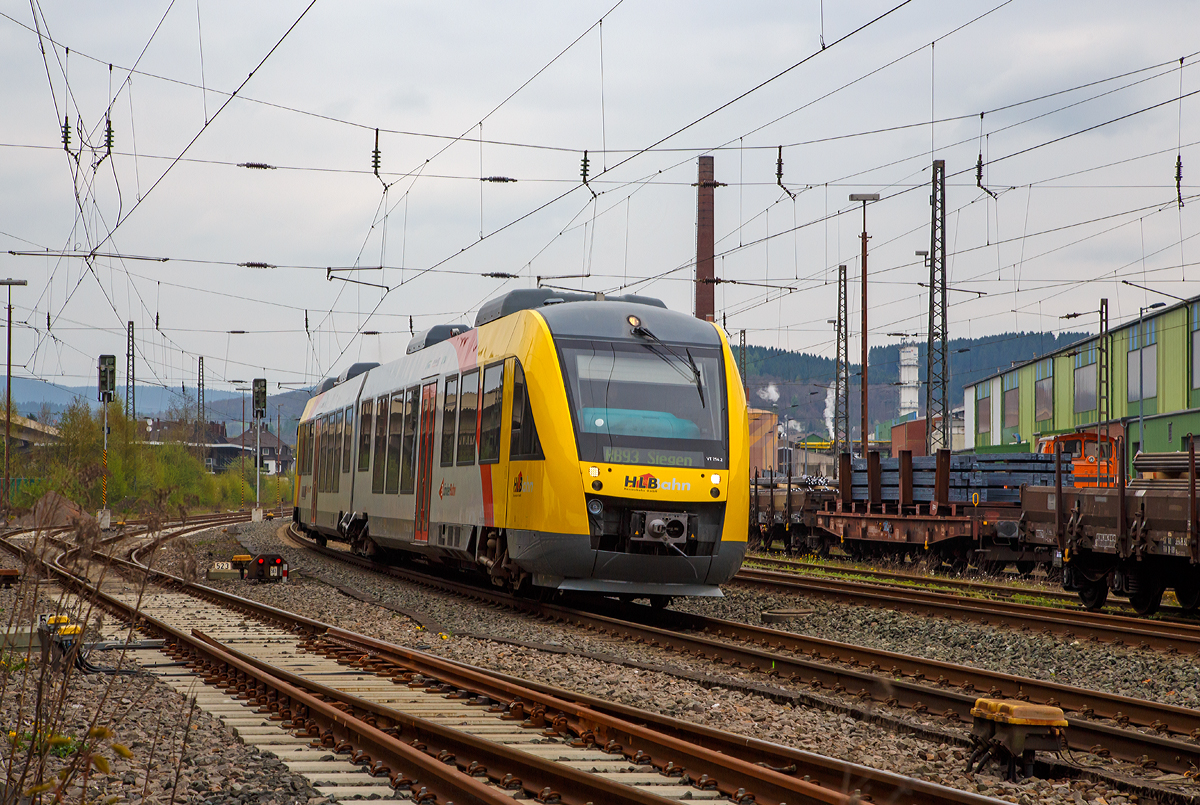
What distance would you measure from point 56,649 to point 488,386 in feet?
21.6

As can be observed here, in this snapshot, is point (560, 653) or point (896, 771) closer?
→ point (896, 771)

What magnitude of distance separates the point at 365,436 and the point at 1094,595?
12.5 m

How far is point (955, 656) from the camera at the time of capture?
1081 centimetres

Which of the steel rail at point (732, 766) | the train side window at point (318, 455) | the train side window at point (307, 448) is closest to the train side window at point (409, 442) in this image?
the train side window at point (318, 455)

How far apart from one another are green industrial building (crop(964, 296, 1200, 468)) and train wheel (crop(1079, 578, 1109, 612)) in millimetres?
18856

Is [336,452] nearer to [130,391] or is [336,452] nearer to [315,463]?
[315,463]

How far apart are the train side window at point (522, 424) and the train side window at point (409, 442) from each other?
4.60 metres

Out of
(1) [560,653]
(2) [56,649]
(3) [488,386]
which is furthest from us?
(3) [488,386]

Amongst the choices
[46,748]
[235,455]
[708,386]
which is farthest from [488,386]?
[235,455]

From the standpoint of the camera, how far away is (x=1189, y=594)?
1396cm

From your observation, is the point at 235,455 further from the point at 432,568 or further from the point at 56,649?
the point at 56,649

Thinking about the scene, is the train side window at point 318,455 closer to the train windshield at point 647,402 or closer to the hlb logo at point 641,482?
the train windshield at point 647,402

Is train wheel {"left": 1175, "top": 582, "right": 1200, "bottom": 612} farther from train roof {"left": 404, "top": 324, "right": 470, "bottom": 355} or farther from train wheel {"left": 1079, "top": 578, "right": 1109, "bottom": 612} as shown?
train roof {"left": 404, "top": 324, "right": 470, "bottom": 355}

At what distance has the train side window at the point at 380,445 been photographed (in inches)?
765
